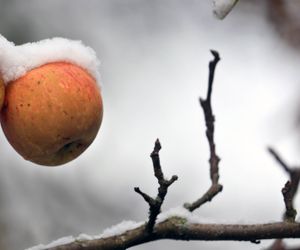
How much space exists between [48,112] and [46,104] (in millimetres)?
16

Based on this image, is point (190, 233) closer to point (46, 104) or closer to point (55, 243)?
point (55, 243)

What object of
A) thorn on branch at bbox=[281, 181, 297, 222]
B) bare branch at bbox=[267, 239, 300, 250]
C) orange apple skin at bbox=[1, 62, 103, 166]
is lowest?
bare branch at bbox=[267, 239, 300, 250]

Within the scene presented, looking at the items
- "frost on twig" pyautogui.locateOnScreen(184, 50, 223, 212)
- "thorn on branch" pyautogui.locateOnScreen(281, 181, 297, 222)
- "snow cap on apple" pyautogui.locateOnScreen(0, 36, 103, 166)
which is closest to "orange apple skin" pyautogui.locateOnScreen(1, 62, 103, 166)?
"snow cap on apple" pyautogui.locateOnScreen(0, 36, 103, 166)

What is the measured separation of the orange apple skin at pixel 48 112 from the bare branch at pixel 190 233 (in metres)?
0.29

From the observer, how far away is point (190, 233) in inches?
47.3

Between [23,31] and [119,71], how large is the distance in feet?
4.74

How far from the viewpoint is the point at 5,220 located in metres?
4.78

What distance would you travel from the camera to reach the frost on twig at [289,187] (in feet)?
3.86

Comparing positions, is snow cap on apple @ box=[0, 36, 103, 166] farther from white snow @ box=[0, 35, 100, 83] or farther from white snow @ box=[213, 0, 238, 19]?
white snow @ box=[213, 0, 238, 19]

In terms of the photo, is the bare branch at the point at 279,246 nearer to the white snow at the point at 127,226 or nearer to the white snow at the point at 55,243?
the white snow at the point at 127,226

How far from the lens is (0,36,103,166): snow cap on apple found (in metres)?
1.43

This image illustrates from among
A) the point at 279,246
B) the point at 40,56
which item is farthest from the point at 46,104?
the point at 279,246

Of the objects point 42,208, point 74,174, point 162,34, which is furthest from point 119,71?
point 42,208

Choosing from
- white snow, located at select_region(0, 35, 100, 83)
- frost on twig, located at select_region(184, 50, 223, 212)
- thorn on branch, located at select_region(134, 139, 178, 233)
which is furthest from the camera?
white snow, located at select_region(0, 35, 100, 83)
